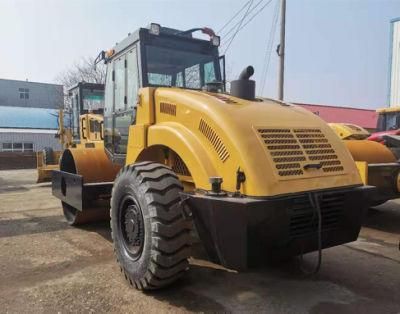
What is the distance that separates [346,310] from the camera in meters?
3.73

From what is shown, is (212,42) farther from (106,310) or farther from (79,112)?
(79,112)

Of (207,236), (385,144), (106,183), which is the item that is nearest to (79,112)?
(106,183)

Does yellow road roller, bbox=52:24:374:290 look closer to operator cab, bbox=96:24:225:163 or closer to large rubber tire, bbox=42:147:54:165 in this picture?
operator cab, bbox=96:24:225:163

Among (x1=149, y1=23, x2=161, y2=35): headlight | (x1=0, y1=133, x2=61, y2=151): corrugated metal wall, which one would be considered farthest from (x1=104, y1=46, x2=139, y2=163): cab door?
(x1=0, y1=133, x2=61, y2=151): corrugated metal wall

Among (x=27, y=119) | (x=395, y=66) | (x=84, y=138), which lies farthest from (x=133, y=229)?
(x=27, y=119)

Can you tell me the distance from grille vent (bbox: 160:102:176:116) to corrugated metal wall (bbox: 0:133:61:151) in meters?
31.2

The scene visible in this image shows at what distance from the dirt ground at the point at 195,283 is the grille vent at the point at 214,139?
140 centimetres

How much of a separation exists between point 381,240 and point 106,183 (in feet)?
13.8

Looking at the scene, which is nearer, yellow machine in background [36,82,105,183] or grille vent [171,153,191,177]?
grille vent [171,153,191,177]

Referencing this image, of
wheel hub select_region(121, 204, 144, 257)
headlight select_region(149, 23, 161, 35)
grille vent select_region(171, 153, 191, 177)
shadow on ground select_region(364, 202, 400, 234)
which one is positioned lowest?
shadow on ground select_region(364, 202, 400, 234)

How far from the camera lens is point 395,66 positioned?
21.2 meters

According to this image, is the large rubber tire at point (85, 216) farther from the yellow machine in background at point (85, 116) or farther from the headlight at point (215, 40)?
the headlight at point (215, 40)

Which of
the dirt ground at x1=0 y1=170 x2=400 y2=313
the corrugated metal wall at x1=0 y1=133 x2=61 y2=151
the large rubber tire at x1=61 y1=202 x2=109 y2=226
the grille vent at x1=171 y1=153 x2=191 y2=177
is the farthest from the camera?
the corrugated metal wall at x1=0 y1=133 x2=61 y2=151

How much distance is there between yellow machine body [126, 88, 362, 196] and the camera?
11.5 ft
